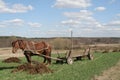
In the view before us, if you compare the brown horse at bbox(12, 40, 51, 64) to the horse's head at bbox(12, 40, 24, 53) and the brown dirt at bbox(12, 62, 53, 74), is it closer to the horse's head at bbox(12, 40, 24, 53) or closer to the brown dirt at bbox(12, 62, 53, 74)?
the horse's head at bbox(12, 40, 24, 53)

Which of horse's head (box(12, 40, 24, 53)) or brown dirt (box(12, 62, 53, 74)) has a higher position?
horse's head (box(12, 40, 24, 53))

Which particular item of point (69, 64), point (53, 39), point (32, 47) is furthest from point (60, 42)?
point (32, 47)

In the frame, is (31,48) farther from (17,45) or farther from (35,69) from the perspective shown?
(35,69)

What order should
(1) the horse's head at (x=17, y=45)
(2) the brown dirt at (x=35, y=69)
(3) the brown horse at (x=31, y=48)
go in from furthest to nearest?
(3) the brown horse at (x=31, y=48) < (1) the horse's head at (x=17, y=45) < (2) the brown dirt at (x=35, y=69)

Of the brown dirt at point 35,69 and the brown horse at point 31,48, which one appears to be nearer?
the brown dirt at point 35,69

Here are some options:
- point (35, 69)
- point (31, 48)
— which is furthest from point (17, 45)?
point (35, 69)

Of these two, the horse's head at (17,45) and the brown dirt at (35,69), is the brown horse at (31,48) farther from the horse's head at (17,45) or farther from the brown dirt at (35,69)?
the brown dirt at (35,69)

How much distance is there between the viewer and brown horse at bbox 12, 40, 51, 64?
19.9 meters

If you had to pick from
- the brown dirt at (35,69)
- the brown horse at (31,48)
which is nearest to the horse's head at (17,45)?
the brown horse at (31,48)

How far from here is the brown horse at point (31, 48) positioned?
65.2 ft

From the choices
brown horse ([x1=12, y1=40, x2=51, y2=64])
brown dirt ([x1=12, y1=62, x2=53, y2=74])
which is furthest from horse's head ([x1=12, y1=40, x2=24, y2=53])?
brown dirt ([x1=12, y1=62, x2=53, y2=74])

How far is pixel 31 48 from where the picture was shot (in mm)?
21000

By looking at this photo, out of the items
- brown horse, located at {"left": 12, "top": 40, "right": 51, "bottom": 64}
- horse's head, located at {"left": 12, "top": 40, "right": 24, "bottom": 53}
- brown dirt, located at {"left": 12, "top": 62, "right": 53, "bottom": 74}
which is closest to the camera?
brown dirt, located at {"left": 12, "top": 62, "right": 53, "bottom": 74}

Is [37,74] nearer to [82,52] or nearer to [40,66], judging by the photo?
[40,66]
